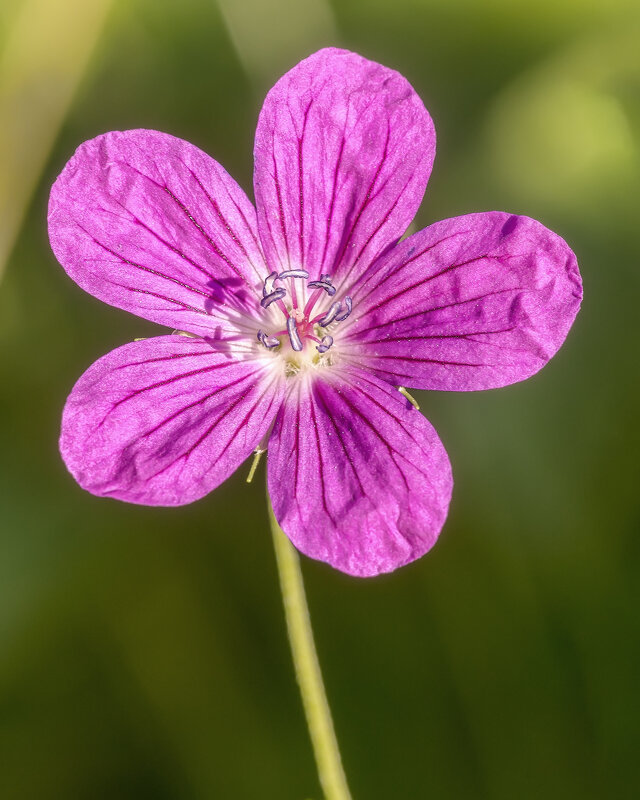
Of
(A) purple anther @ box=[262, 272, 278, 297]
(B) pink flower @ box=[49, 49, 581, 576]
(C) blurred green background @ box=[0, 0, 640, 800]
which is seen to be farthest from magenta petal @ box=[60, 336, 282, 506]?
(C) blurred green background @ box=[0, 0, 640, 800]

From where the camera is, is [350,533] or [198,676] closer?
[350,533]

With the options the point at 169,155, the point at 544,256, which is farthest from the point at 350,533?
the point at 169,155

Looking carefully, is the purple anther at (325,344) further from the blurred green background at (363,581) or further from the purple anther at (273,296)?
the blurred green background at (363,581)

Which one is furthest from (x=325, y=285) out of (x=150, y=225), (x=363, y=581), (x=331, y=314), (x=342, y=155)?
(x=363, y=581)

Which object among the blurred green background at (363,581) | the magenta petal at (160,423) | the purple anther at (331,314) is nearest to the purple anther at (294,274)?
the purple anther at (331,314)

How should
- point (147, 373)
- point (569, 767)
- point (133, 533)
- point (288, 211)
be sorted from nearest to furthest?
point (147, 373)
point (288, 211)
point (569, 767)
point (133, 533)

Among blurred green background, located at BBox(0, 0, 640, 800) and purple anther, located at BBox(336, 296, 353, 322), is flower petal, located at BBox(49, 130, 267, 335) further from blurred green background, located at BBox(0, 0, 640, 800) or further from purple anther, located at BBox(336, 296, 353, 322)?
blurred green background, located at BBox(0, 0, 640, 800)
